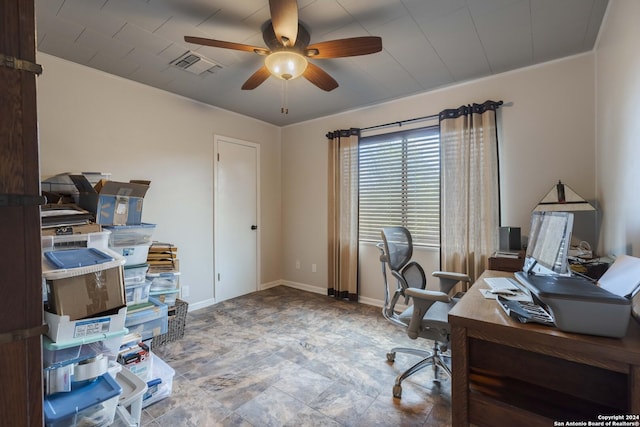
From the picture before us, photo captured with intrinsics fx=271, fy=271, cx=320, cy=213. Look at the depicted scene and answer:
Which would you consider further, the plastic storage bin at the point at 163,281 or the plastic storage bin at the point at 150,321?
the plastic storage bin at the point at 163,281

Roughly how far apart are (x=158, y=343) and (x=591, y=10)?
4.14 metres

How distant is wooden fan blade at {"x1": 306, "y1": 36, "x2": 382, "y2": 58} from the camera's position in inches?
67.7

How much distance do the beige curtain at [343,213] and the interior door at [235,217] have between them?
1.16 m

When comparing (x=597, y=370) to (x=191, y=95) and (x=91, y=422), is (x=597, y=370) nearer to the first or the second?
(x=91, y=422)

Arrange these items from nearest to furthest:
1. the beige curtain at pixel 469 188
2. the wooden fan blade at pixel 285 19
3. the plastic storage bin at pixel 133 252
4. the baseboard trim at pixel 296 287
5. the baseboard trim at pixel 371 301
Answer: the wooden fan blade at pixel 285 19 → the plastic storage bin at pixel 133 252 → the beige curtain at pixel 469 188 → the baseboard trim at pixel 296 287 → the baseboard trim at pixel 371 301

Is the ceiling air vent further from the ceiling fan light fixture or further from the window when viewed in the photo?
the window

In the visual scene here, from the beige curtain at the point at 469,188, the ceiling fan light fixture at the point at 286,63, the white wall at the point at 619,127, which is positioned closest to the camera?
the white wall at the point at 619,127

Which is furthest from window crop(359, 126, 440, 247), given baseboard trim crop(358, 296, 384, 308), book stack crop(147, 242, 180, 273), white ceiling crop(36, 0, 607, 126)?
book stack crop(147, 242, 180, 273)

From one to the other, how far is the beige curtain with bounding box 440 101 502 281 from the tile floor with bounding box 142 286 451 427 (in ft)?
3.40

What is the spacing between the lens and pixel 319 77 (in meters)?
2.24

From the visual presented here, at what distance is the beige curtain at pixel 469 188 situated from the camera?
8.59ft

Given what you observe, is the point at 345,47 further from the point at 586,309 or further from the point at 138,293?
the point at 138,293

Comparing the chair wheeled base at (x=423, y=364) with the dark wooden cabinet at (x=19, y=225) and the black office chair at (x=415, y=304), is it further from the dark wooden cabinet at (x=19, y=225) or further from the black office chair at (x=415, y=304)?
the dark wooden cabinet at (x=19, y=225)

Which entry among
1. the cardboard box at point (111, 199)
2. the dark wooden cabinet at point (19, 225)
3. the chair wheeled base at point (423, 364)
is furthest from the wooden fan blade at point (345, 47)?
the chair wheeled base at point (423, 364)
